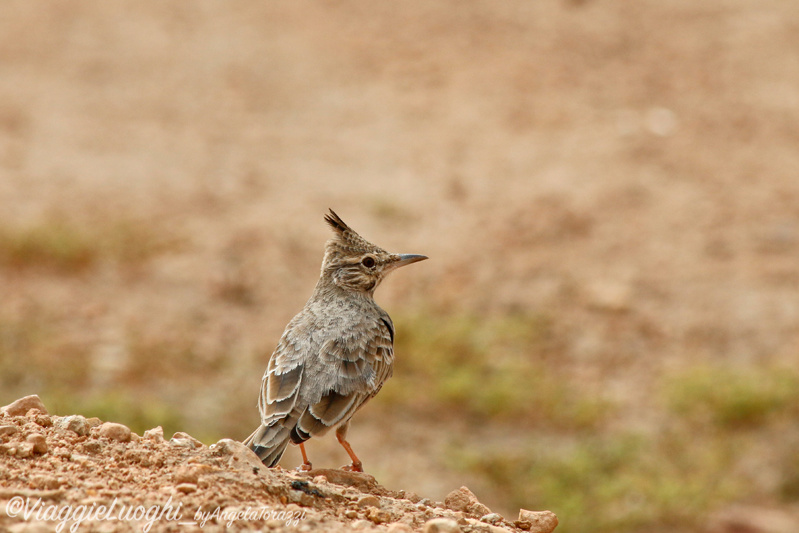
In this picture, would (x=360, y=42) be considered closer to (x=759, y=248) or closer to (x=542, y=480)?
(x=759, y=248)

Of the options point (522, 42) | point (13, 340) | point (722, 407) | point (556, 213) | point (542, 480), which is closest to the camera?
point (542, 480)

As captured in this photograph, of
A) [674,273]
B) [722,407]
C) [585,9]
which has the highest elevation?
[585,9]

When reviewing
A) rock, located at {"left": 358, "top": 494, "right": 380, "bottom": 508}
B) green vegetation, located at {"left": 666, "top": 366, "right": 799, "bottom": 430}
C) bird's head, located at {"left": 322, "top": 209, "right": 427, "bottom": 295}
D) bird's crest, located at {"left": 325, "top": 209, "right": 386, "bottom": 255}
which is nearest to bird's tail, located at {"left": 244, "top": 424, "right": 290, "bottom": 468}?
rock, located at {"left": 358, "top": 494, "right": 380, "bottom": 508}

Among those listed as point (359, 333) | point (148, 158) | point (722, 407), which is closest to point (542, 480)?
point (722, 407)

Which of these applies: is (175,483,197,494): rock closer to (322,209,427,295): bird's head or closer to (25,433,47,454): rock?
(25,433,47,454): rock

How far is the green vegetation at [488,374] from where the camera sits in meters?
11.8

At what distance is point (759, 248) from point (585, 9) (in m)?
7.79

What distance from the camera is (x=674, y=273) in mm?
14500

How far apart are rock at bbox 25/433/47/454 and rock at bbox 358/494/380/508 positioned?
168cm

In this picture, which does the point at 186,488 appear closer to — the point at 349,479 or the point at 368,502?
the point at 368,502

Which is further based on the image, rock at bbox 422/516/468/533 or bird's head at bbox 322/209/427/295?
bird's head at bbox 322/209/427/295


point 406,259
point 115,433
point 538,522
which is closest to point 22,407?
point 115,433

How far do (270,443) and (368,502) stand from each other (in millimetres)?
957

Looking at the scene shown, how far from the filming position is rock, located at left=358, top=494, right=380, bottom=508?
523 centimetres
